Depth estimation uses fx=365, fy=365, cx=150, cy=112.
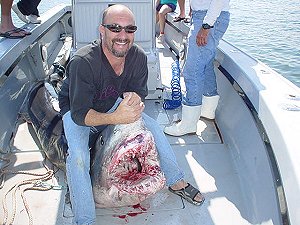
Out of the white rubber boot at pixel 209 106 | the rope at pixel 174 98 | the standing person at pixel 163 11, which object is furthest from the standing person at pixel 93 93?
the standing person at pixel 163 11

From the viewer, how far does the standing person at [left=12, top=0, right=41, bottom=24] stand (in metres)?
4.74

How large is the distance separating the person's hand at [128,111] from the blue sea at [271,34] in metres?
4.69

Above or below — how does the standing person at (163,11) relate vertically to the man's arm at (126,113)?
below

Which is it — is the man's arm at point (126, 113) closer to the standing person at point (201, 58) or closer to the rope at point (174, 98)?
the standing person at point (201, 58)

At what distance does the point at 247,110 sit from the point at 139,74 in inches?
37.1

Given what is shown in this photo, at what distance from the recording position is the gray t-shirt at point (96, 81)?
7.86 ft

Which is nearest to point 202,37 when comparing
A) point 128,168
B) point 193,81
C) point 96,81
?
point 193,81

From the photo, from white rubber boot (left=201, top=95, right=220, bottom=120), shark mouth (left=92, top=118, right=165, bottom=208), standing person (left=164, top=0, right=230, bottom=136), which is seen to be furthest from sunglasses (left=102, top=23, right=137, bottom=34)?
white rubber boot (left=201, top=95, right=220, bottom=120)

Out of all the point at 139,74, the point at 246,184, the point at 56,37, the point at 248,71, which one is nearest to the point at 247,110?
the point at 248,71

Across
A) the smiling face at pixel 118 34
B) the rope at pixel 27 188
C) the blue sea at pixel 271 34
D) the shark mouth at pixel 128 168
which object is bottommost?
the blue sea at pixel 271 34

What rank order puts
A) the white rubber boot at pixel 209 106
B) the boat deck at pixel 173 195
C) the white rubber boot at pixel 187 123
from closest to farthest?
the boat deck at pixel 173 195 < the white rubber boot at pixel 187 123 < the white rubber boot at pixel 209 106

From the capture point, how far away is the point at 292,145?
5.93ft

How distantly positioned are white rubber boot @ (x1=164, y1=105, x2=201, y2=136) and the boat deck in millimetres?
64

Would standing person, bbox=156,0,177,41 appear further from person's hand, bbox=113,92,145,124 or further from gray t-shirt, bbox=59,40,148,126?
person's hand, bbox=113,92,145,124
